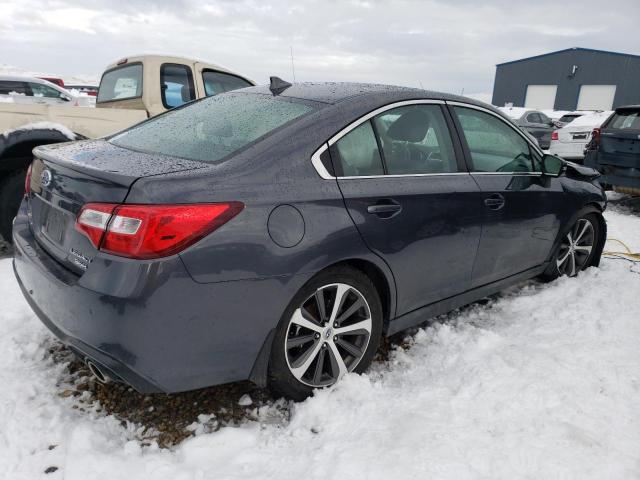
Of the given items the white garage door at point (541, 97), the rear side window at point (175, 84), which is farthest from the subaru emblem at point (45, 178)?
the white garage door at point (541, 97)

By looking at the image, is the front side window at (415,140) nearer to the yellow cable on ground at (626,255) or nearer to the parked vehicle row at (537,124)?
the yellow cable on ground at (626,255)

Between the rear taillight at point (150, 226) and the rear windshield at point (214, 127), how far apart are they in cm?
35

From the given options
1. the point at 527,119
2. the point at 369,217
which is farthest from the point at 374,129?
the point at 527,119

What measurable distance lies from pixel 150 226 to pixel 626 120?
26.9 ft

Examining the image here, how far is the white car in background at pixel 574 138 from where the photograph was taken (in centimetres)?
1082

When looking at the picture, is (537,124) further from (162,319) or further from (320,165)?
(162,319)

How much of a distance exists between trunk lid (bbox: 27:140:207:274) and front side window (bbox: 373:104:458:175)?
109 cm

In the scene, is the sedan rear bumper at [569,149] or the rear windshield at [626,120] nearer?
the rear windshield at [626,120]

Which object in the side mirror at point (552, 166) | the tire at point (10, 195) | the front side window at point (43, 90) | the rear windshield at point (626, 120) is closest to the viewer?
the side mirror at point (552, 166)

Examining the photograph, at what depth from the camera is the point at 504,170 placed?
3420 mm

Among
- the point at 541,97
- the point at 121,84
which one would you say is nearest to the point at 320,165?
the point at 121,84

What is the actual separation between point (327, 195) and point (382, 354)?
4.15 feet

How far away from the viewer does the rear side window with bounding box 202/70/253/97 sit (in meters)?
6.03

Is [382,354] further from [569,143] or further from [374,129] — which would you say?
[569,143]
